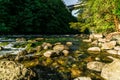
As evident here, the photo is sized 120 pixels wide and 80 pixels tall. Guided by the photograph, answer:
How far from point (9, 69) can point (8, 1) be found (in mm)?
25951

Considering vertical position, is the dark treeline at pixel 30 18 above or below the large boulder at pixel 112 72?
above

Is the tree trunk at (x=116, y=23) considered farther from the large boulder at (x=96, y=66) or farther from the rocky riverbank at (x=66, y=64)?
the large boulder at (x=96, y=66)

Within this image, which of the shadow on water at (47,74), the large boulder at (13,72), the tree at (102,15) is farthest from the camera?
the tree at (102,15)

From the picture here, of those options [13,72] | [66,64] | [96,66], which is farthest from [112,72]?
[13,72]

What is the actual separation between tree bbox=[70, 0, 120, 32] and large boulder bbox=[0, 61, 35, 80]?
50.9 feet

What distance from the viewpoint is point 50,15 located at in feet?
128

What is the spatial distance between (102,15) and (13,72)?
16939 millimetres

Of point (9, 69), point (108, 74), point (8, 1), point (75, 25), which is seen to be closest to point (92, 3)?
point (75, 25)

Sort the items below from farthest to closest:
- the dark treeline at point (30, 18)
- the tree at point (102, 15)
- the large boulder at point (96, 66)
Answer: the dark treeline at point (30, 18) → the tree at point (102, 15) → the large boulder at point (96, 66)

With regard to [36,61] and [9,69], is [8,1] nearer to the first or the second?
[36,61]

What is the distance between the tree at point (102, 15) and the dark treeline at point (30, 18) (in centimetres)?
1040

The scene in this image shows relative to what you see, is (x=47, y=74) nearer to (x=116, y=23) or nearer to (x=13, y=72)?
(x=13, y=72)

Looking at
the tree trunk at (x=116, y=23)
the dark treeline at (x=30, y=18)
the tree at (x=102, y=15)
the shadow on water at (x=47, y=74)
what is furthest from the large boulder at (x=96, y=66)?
the dark treeline at (x=30, y=18)

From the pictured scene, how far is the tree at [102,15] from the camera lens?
74.9 feet
